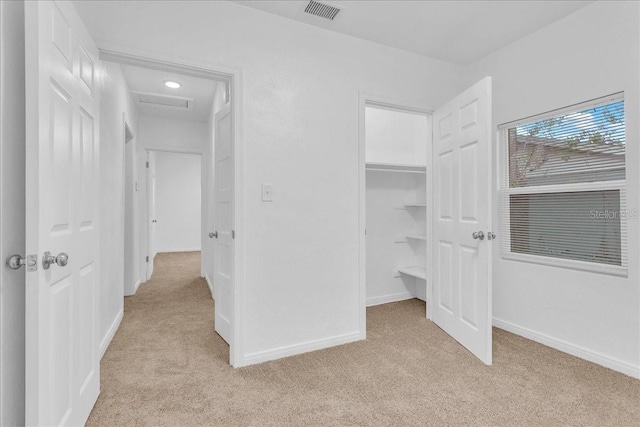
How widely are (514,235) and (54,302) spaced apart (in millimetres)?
3230

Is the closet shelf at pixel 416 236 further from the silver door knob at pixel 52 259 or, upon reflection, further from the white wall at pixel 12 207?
the white wall at pixel 12 207

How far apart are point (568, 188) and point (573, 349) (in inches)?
46.9

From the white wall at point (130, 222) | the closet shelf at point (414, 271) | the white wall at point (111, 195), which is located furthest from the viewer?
the white wall at point (130, 222)

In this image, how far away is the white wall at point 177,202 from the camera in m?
8.51

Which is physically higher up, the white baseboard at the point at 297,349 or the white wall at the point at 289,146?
the white wall at the point at 289,146

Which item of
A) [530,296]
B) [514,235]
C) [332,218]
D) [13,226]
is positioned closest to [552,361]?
[530,296]

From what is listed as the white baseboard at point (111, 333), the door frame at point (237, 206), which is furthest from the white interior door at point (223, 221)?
the white baseboard at point (111, 333)

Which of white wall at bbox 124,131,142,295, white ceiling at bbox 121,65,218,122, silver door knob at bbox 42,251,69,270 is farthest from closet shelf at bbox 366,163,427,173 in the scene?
white wall at bbox 124,131,142,295

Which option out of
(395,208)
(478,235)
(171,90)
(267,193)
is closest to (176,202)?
(171,90)

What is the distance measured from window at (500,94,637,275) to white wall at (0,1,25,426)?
3268mm

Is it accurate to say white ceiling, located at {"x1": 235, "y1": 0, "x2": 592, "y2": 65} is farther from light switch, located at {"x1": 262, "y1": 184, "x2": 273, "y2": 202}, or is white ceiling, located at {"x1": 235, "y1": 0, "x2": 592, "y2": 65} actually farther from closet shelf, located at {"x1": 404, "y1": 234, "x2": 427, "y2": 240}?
closet shelf, located at {"x1": 404, "y1": 234, "x2": 427, "y2": 240}

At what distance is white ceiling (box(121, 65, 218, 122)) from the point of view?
3.58 metres

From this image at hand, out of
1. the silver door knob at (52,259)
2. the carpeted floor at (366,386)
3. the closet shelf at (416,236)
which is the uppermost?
the silver door knob at (52,259)

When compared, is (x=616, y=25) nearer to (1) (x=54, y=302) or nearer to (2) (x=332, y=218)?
(2) (x=332, y=218)
